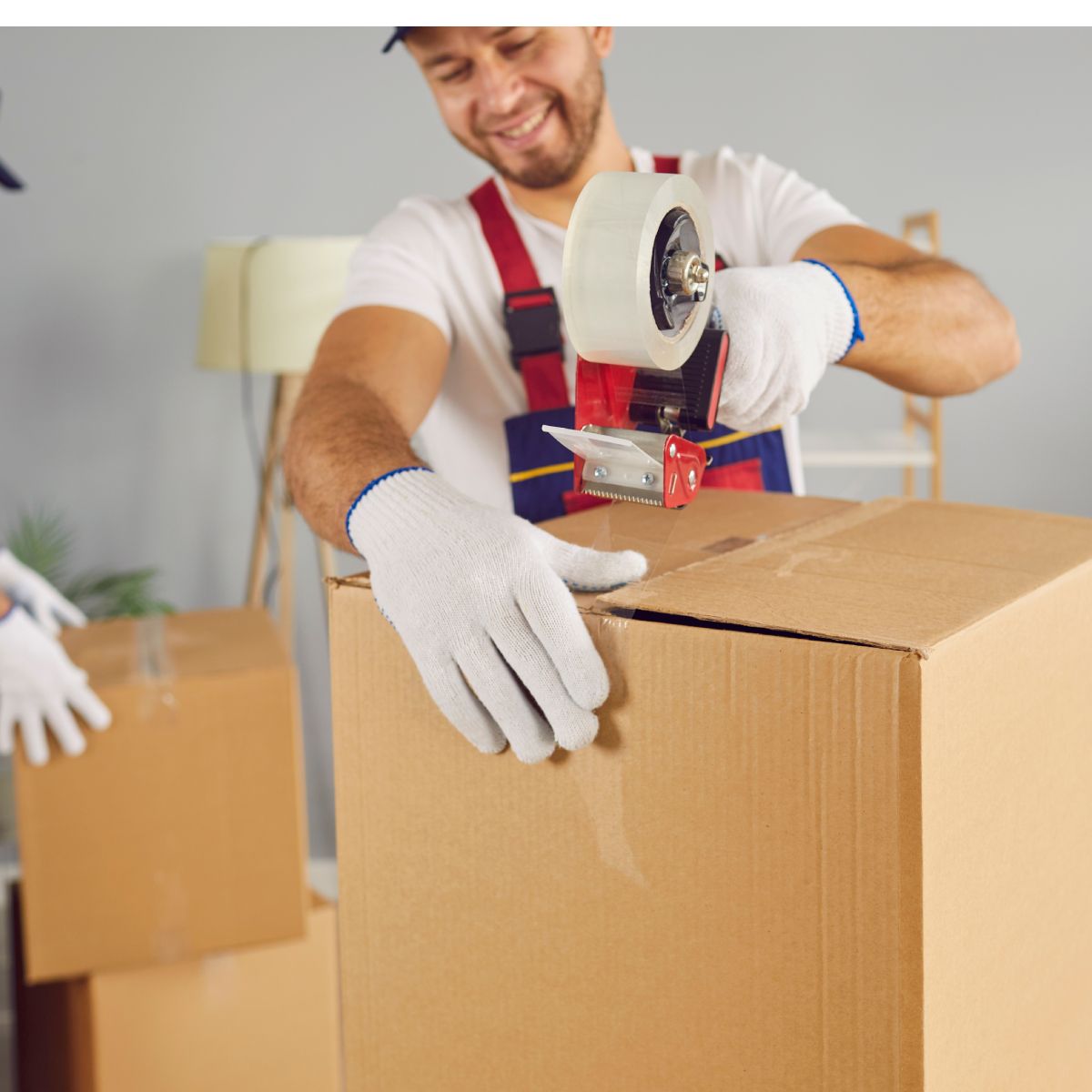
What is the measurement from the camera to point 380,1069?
0.78 metres

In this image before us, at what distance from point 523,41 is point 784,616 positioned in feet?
3.01

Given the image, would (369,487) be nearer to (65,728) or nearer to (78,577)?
(65,728)

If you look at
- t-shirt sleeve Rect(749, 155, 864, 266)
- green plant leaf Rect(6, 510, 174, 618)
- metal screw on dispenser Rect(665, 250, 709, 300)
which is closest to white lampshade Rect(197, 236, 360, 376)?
green plant leaf Rect(6, 510, 174, 618)

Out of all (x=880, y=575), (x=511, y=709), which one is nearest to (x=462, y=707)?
(x=511, y=709)

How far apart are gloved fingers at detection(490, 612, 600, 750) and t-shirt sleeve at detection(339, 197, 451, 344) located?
2.27ft

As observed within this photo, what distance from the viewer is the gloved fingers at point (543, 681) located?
0.64m

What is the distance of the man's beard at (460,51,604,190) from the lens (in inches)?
53.1

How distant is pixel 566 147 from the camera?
1.36 m

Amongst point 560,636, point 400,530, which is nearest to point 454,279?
point 400,530

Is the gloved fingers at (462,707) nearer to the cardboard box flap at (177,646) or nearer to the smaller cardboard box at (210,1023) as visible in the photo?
the cardboard box flap at (177,646)

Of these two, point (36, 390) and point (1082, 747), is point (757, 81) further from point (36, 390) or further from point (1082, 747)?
point (1082, 747)

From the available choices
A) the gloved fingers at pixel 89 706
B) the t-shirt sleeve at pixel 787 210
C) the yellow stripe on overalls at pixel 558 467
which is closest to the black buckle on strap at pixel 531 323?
the yellow stripe on overalls at pixel 558 467

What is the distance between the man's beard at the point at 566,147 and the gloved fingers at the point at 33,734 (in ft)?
2.95

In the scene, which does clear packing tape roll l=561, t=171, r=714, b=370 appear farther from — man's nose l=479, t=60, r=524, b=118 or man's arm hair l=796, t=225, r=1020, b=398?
man's nose l=479, t=60, r=524, b=118
